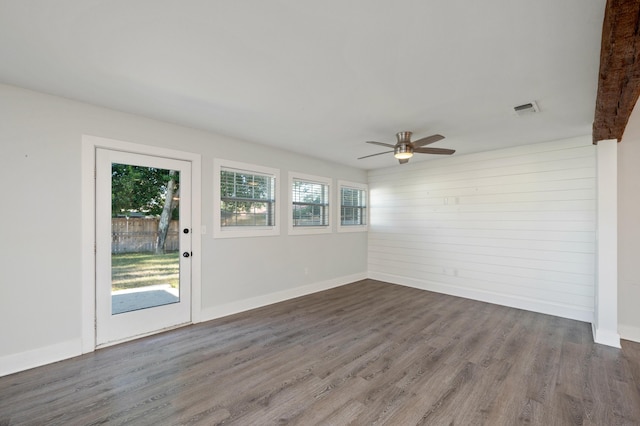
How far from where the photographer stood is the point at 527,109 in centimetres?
295

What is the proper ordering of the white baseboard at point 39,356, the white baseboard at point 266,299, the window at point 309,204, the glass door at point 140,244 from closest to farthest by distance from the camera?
the white baseboard at point 39,356, the glass door at point 140,244, the white baseboard at point 266,299, the window at point 309,204

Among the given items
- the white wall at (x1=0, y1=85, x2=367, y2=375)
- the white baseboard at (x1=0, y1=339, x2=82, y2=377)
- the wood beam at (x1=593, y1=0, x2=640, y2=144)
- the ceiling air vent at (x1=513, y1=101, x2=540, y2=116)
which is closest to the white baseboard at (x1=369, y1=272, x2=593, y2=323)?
the wood beam at (x1=593, y1=0, x2=640, y2=144)

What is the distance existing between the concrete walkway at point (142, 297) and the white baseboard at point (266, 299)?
1.58 ft

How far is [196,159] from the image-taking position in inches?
145

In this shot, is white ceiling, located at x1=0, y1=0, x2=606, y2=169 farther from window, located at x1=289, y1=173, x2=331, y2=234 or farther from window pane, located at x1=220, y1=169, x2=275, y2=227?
window, located at x1=289, y1=173, x2=331, y2=234

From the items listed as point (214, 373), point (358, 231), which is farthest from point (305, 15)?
point (358, 231)

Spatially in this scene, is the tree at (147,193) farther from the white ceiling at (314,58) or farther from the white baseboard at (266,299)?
the white baseboard at (266,299)

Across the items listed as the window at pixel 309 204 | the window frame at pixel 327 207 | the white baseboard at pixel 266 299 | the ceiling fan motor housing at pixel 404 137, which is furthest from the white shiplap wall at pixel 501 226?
the ceiling fan motor housing at pixel 404 137

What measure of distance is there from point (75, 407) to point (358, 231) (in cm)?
511

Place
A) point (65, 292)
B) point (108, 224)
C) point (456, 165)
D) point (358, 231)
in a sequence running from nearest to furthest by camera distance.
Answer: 1. point (65, 292)
2. point (108, 224)
3. point (456, 165)
4. point (358, 231)

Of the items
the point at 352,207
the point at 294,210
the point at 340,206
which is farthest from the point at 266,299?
the point at 352,207

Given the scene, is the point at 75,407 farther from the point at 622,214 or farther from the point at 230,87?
the point at 622,214

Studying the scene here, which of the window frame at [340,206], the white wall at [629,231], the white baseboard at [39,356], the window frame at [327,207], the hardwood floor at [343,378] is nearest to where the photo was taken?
the hardwood floor at [343,378]

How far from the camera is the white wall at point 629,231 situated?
322 cm
